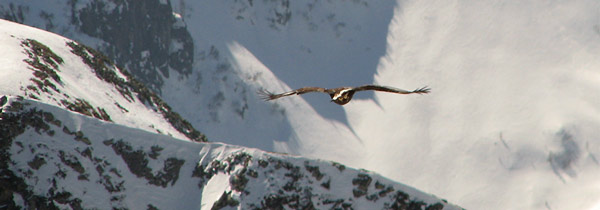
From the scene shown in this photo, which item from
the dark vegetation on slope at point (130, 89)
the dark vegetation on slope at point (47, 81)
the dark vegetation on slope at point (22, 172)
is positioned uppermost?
the dark vegetation on slope at point (130, 89)

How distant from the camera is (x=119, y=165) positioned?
122m

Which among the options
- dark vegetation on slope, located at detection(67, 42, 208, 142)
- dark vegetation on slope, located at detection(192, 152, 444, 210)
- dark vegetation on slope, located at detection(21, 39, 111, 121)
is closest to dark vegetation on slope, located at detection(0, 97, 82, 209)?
dark vegetation on slope, located at detection(21, 39, 111, 121)

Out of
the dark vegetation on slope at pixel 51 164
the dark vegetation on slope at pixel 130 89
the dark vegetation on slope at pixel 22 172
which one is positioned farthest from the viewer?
the dark vegetation on slope at pixel 130 89

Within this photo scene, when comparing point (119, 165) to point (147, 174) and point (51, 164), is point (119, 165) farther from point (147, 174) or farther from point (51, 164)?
point (51, 164)

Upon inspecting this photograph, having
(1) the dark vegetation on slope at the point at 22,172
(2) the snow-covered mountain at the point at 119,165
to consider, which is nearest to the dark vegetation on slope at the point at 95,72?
(2) the snow-covered mountain at the point at 119,165

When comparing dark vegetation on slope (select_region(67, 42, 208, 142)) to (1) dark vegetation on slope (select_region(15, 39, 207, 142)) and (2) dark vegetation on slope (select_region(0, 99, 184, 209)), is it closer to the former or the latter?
(1) dark vegetation on slope (select_region(15, 39, 207, 142))

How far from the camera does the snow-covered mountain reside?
114 meters

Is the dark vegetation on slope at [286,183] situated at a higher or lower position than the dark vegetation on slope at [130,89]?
lower

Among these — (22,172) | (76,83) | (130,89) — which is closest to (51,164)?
(22,172)

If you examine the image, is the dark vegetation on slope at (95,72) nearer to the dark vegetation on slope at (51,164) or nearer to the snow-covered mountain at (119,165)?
the snow-covered mountain at (119,165)

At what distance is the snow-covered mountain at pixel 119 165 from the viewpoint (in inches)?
4471

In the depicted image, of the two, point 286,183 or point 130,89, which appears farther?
point 130,89

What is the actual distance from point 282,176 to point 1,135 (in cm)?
3269

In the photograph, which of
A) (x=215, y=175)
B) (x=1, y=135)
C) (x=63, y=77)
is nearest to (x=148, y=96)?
(x=63, y=77)
